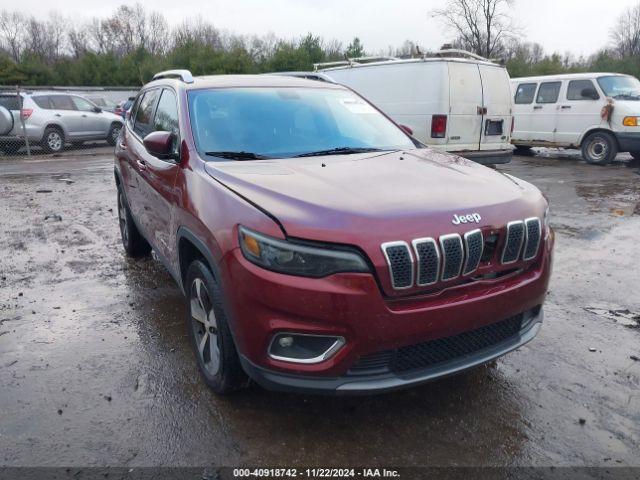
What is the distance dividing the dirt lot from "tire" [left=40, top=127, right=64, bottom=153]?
1209 cm

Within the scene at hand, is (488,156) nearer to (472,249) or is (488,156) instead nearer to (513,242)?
(513,242)

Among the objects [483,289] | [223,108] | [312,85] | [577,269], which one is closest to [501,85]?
[577,269]

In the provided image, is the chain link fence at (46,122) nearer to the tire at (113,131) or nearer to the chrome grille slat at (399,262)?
the tire at (113,131)

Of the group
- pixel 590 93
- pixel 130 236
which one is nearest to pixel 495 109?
pixel 590 93

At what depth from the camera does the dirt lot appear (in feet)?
8.27

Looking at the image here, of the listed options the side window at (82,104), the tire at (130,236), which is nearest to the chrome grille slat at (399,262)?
the tire at (130,236)

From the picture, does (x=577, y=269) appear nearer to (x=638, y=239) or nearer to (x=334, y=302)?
(x=638, y=239)

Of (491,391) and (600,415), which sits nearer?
(600,415)

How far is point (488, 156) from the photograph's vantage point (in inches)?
352

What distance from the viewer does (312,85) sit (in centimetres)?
425

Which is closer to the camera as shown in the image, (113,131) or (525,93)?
(525,93)

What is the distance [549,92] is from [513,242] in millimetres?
12094

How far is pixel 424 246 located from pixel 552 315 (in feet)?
7.43

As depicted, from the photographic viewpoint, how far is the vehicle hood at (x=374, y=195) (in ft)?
7.58
